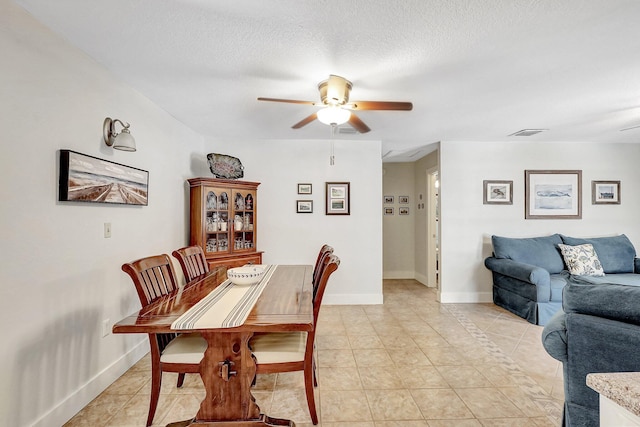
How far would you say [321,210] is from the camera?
166 inches

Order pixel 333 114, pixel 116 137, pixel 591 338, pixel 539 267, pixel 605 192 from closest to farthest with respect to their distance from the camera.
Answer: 1. pixel 591 338
2. pixel 116 137
3. pixel 333 114
4. pixel 539 267
5. pixel 605 192

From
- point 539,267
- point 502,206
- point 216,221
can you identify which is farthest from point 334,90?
point 502,206

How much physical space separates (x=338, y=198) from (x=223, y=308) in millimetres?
2810

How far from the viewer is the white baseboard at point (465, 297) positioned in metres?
4.26

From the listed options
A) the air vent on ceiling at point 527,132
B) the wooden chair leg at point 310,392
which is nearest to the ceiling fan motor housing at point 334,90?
the wooden chair leg at point 310,392

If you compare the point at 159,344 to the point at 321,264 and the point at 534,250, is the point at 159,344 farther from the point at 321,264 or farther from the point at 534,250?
the point at 534,250

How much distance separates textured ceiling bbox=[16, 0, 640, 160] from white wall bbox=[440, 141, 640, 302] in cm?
113

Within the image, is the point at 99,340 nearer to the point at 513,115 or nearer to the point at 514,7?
the point at 514,7

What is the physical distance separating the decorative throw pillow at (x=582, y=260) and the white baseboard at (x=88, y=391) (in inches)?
191

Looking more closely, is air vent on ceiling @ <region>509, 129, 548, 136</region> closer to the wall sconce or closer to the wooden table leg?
the wooden table leg

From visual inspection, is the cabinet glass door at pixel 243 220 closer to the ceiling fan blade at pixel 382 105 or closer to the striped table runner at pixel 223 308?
the striped table runner at pixel 223 308

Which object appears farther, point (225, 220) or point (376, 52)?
point (225, 220)

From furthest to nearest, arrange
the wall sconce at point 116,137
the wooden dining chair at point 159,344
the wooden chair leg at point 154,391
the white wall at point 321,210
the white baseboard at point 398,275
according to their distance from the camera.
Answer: the white baseboard at point 398,275
the white wall at point 321,210
the wall sconce at point 116,137
the wooden chair leg at point 154,391
the wooden dining chair at point 159,344

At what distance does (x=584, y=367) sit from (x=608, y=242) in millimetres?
3674
